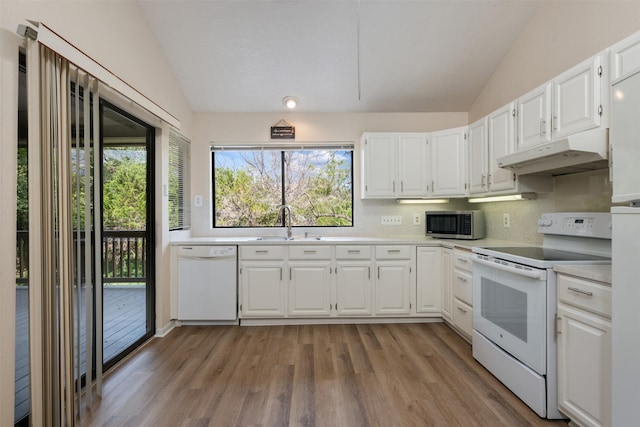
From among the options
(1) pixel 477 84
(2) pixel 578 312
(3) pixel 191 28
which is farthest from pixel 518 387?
(3) pixel 191 28

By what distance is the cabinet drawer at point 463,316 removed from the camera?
8.62 ft

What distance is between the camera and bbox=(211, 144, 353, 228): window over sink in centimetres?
378

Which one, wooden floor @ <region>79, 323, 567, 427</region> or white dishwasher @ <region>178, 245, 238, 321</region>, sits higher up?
white dishwasher @ <region>178, 245, 238, 321</region>

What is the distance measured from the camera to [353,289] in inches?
123

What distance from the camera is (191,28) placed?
270 centimetres

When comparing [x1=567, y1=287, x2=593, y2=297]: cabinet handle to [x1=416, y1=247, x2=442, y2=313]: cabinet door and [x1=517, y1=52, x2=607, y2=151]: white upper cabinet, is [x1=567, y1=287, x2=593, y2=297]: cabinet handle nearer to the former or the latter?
[x1=517, y1=52, x2=607, y2=151]: white upper cabinet

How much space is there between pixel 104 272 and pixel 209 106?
7.13 ft

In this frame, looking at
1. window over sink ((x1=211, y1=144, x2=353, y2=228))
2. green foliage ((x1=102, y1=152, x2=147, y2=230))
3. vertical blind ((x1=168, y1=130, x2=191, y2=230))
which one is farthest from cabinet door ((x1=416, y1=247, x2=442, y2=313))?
green foliage ((x1=102, y1=152, x2=147, y2=230))

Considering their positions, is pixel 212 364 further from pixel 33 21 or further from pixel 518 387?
pixel 33 21

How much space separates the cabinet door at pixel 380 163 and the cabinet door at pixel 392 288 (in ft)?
2.70

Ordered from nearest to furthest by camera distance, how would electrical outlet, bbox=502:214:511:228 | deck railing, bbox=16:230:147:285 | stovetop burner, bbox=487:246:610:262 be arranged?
stovetop burner, bbox=487:246:610:262, deck railing, bbox=16:230:147:285, electrical outlet, bbox=502:214:511:228

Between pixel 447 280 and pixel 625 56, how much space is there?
2123 millimetres

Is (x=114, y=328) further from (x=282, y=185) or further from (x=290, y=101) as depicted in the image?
(x=290, y=101)

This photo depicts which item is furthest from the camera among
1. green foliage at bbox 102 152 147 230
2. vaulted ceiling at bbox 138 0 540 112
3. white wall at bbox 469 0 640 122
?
vaulted ceiling at bbox 138 0 540 112
